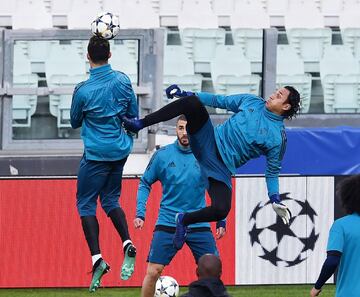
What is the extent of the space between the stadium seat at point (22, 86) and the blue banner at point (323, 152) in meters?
3.37

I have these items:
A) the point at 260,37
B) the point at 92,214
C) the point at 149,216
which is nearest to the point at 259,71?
the point at 260,37

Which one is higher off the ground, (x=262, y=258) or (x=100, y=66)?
(x=100, y=66)

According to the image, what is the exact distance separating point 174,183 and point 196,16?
8.63 m

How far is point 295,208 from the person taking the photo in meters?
14.6

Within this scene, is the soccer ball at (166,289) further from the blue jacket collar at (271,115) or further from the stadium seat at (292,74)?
the stadium seat at (292,74)

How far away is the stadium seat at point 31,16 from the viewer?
19250mm

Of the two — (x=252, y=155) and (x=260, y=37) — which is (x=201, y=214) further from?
(x=260, y=37)

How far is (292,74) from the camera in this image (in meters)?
18.3

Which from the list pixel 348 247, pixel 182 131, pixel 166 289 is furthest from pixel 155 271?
pixel 348 247

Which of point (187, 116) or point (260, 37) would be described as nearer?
point (187, 116)

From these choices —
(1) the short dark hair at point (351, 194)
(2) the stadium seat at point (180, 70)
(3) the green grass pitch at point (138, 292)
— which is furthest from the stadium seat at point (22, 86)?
(1) the short dark hair at point (351, 194)

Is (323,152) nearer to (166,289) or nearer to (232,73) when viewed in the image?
(232,73)

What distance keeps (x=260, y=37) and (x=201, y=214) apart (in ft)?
28.1

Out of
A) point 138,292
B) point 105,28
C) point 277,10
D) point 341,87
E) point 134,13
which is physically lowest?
point 138,292
